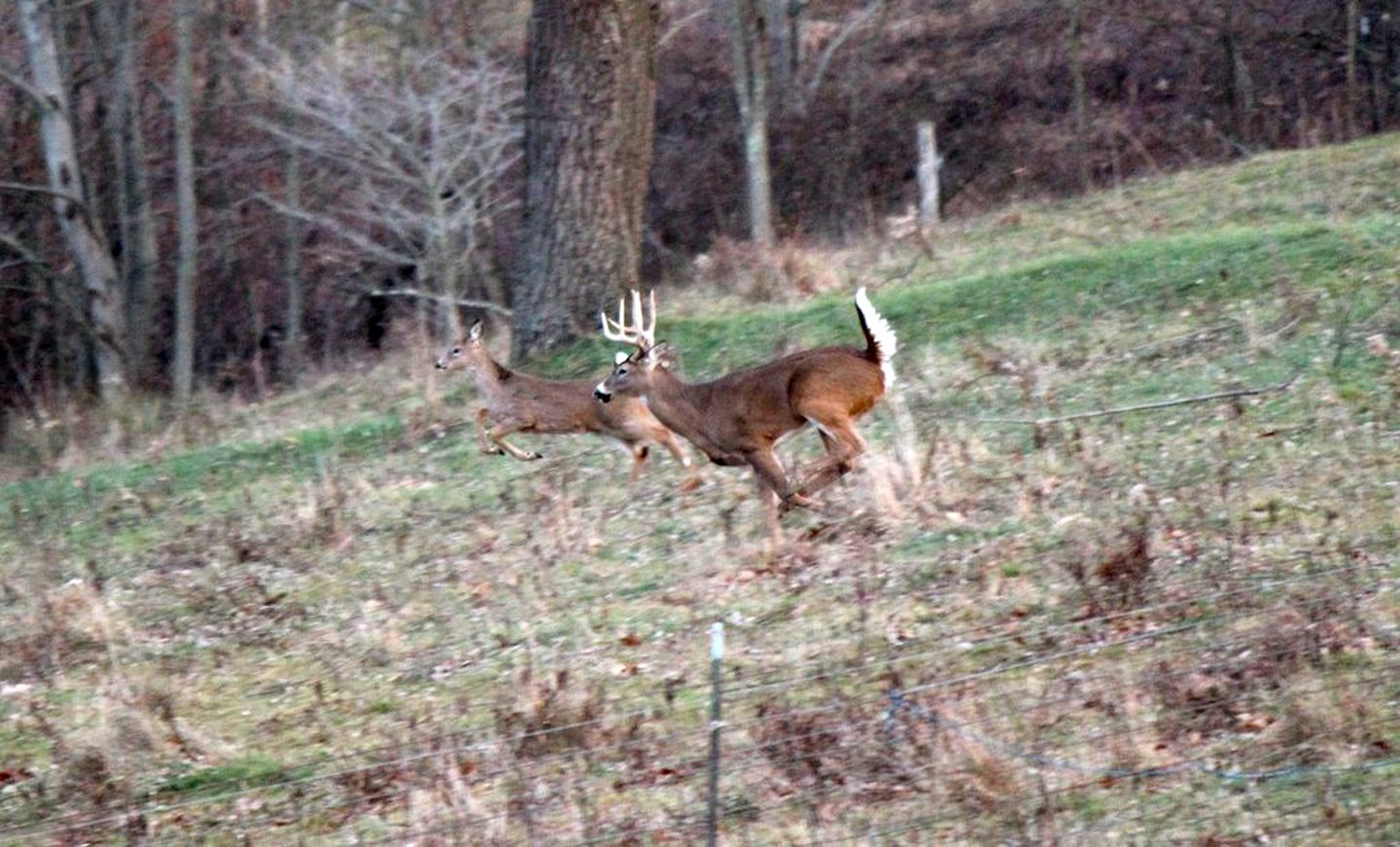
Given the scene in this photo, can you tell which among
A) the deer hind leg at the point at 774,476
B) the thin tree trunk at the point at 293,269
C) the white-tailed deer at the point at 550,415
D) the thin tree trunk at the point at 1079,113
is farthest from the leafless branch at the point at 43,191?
the deer hind leg at the point at 774,476

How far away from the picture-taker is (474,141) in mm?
26000

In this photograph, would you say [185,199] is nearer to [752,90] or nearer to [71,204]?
[71,204]

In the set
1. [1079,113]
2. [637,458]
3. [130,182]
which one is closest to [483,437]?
[637,458]

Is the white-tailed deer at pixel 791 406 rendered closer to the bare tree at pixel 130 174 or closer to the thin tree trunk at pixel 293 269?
the thin tree trunk at pixel 293 269

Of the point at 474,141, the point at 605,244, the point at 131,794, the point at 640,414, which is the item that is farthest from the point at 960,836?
the point at 474,141

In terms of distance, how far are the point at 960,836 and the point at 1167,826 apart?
2.21 ft

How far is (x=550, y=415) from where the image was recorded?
14180 mm

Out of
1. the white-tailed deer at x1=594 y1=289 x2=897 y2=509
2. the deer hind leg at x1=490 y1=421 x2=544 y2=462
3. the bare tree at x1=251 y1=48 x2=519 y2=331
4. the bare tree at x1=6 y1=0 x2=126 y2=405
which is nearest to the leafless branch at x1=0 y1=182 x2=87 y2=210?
the bare tree at x1=6 y1=0 x2=126 y2=405

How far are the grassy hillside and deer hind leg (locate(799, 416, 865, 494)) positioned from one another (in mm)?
222

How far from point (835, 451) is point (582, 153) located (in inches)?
261

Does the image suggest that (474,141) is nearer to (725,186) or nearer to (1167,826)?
(725,186)

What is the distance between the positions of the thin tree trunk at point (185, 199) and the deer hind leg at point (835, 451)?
17159 mm

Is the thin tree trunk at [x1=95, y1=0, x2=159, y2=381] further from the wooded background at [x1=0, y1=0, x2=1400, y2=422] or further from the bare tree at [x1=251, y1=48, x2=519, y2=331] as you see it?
the bare tree at [x1=251, y1=48, x2=519, y2=331]

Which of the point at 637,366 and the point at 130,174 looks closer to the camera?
the point at 637,366
